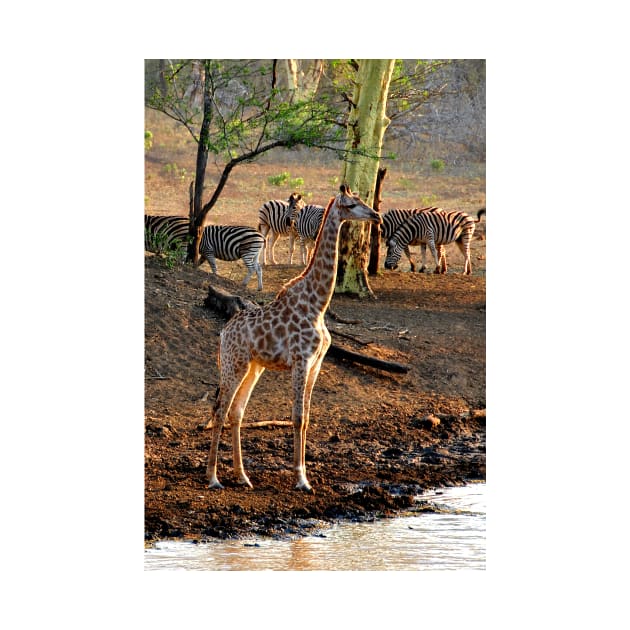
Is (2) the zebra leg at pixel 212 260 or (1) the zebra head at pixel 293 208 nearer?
(2) the zebra leg at pixel 212 260

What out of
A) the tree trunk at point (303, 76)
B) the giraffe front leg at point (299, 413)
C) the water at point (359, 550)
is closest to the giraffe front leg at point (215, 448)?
the giraffe front leg at point (299, 413)

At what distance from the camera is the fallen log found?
29.6 ft

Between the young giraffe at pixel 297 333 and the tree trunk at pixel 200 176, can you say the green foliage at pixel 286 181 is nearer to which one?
the tree trunk at pixel 200 176

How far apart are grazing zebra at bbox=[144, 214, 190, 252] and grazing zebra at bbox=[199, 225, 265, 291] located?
0.27m

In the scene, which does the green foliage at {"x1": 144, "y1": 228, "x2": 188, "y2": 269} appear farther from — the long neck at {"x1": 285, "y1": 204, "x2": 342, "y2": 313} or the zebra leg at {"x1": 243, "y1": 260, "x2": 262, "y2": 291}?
the long neck at {"x1": 285, "y1": 204, "x2": 342, "y2": 313}

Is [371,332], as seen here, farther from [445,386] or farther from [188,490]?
[188,490]

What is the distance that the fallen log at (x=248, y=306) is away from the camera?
9.02 meters

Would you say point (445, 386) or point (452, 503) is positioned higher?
point (445, 386)

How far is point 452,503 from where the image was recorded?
22.0 ft

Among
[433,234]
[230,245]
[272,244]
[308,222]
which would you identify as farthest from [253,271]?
[433,234]

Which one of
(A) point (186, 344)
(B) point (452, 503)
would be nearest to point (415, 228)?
(A) point (186, 344)

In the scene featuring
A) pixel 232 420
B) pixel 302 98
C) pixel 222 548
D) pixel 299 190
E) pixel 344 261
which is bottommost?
pixel 222 548

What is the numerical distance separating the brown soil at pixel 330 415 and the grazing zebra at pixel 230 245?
277mm

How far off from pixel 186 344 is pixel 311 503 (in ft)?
9.64
